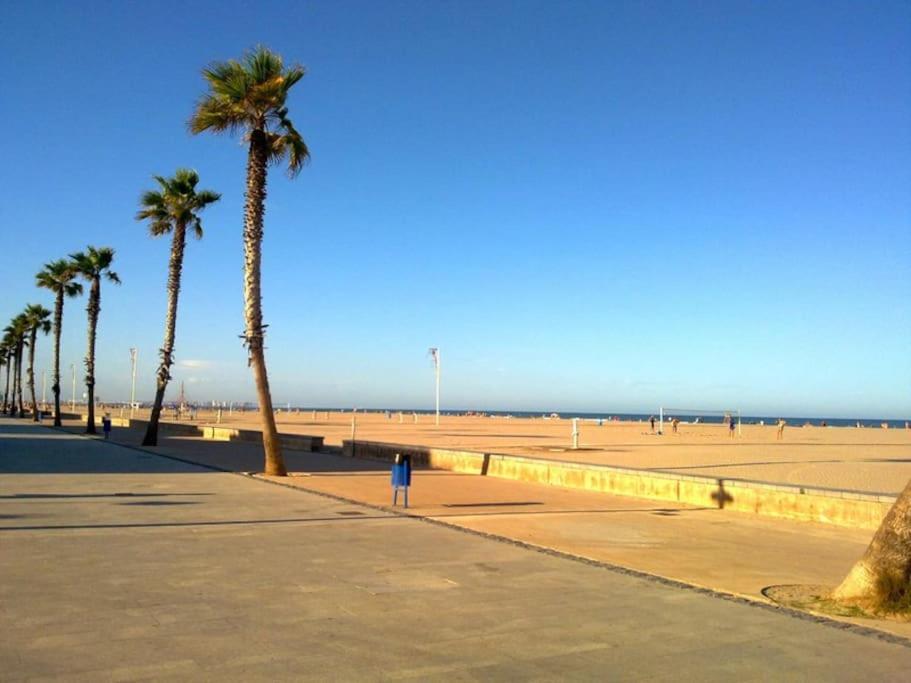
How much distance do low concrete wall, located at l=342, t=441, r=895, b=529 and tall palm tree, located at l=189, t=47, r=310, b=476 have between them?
5.45m

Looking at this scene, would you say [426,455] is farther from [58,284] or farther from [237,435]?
[58,284]

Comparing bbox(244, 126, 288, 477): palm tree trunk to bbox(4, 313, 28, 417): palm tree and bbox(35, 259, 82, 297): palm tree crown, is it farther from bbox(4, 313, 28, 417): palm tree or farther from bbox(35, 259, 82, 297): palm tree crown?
bbox(4, 313, 28, 417): palm tree

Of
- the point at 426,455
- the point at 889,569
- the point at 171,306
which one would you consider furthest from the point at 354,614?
A: the point at 171,306

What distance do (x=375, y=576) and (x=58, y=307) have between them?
49.1 metres

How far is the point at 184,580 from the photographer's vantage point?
304 inches

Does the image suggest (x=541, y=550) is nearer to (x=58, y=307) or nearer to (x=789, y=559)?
(x=789, y=559)

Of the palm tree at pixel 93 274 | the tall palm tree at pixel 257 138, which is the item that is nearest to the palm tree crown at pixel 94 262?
the palm tree at pixel 93 274

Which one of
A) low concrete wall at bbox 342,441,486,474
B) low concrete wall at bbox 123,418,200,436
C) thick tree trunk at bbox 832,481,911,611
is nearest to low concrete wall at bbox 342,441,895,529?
low concrete wall at bbox 342,441,486,474

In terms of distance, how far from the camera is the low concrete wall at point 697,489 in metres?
12.2

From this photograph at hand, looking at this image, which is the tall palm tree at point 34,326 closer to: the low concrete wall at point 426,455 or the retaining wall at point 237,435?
the retaining wall at point 237,435

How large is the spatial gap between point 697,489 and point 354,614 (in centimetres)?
992

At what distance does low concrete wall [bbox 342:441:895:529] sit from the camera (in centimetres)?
1220

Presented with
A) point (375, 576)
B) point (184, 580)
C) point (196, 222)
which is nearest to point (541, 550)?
point (375, 576)

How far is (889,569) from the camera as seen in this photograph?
7.01 metres
